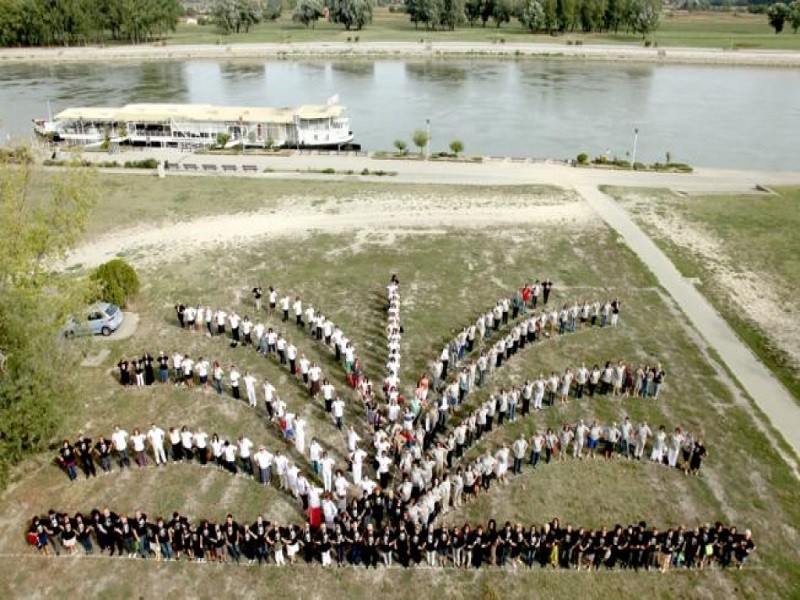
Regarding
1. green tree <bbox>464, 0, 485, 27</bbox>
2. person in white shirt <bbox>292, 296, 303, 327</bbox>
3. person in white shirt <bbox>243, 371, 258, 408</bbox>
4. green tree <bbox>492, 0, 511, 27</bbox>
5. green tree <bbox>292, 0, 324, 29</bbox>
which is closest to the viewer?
person in white shirt <bbox>243, 371, 258, 408</bbox>

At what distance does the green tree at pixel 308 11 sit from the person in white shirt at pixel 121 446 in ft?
440

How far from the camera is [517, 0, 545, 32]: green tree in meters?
122

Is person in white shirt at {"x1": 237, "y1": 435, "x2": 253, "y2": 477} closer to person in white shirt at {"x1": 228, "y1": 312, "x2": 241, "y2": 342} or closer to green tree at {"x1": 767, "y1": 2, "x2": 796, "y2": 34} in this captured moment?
person in white shirt at {"x1": 228, "y1": 312, "x2": 241, "y2": 342}

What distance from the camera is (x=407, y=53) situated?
107562 millimetres

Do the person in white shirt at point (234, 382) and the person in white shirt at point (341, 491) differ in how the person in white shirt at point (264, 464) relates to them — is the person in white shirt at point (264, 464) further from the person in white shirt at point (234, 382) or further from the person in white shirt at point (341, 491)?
the person in white shirt at point (234, 382)

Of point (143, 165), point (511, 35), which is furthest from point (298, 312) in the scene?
point (511, 35)

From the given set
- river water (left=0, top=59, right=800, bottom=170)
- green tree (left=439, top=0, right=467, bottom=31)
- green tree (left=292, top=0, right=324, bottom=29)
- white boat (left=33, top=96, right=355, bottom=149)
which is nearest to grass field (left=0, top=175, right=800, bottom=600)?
white boat (left=33, top=96, right=355, bottom=149)

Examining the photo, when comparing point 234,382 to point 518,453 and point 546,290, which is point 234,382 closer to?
point 518,453

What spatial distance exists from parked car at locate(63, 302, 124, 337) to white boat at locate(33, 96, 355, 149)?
31.3 metres

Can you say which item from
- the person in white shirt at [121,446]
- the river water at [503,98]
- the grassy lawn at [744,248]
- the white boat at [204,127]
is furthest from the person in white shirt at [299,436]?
the river water at [503,98]

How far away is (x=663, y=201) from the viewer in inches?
1527

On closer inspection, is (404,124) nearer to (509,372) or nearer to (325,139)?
(325,139)

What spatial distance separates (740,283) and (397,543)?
20.6m

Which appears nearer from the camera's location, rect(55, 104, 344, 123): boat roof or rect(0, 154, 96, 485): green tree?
rect(0, 154, 96, 485): green tree
